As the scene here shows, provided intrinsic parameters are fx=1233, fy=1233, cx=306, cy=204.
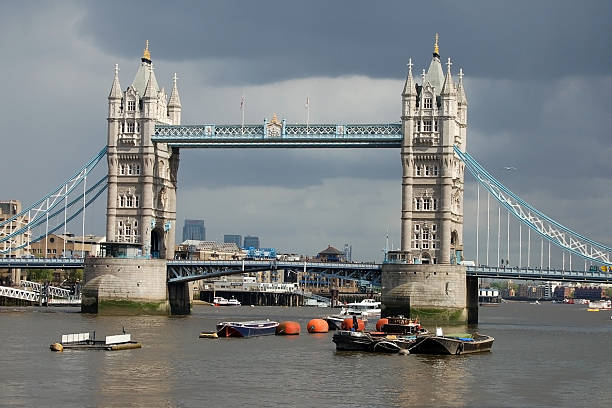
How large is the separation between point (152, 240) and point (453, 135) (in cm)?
4227

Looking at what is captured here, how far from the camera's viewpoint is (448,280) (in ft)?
447

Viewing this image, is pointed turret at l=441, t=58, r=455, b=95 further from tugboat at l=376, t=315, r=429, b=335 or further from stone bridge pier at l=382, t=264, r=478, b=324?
tugboat at l=376, t=315, r=429, b=335

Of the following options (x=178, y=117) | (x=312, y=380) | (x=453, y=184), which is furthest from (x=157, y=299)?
(x=312, y=380)

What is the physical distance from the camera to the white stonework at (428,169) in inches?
5640

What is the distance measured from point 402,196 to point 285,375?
7234 centimetres

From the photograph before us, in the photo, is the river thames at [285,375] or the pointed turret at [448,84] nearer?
the river thames at [285,375]

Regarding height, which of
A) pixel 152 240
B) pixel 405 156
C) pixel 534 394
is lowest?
pixel 534 394

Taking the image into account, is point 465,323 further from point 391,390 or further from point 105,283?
point 391,390

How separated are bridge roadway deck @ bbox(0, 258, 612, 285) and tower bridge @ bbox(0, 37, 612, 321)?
178 millimetres

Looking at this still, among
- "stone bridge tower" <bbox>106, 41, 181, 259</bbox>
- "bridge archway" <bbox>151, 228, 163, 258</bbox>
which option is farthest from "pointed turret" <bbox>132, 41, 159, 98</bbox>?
"bridge archway" <bbox>151, 228, 163, 258</bbox>

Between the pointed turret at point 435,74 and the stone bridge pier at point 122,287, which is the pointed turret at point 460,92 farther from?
the stone bridge pier at point 122,287

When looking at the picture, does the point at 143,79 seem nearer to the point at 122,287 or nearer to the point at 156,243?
the point at 156,243

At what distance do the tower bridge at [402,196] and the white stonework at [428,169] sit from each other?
117 millimetres

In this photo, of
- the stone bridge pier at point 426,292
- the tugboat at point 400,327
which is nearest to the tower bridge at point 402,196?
the stone bridge pier at point 426,292
